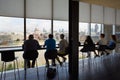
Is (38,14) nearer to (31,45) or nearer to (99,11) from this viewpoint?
(31,45)

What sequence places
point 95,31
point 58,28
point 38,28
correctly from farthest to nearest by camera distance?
point 95,31, point 58,28, point 38,28

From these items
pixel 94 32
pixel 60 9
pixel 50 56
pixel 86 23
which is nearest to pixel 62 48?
pixel 50 56

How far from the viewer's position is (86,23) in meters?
10.4

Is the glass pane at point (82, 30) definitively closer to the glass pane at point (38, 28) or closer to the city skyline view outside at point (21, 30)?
the city skyline view outside at point (21, 30)

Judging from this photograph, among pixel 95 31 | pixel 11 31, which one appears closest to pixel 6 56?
pixel 11 31

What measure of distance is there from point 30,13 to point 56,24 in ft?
5.16

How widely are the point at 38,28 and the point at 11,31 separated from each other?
45.9 inches

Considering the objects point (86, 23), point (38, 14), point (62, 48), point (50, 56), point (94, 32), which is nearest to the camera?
point (50, 56)

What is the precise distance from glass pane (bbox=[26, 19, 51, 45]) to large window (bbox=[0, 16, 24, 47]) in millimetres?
314

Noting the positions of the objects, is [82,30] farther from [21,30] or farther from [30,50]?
[30,50]

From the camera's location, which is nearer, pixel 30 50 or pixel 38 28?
pixel 30 50

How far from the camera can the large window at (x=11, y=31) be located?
6.87 m

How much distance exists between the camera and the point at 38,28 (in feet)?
26.3

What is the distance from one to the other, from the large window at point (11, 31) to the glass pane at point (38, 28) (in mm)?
314
